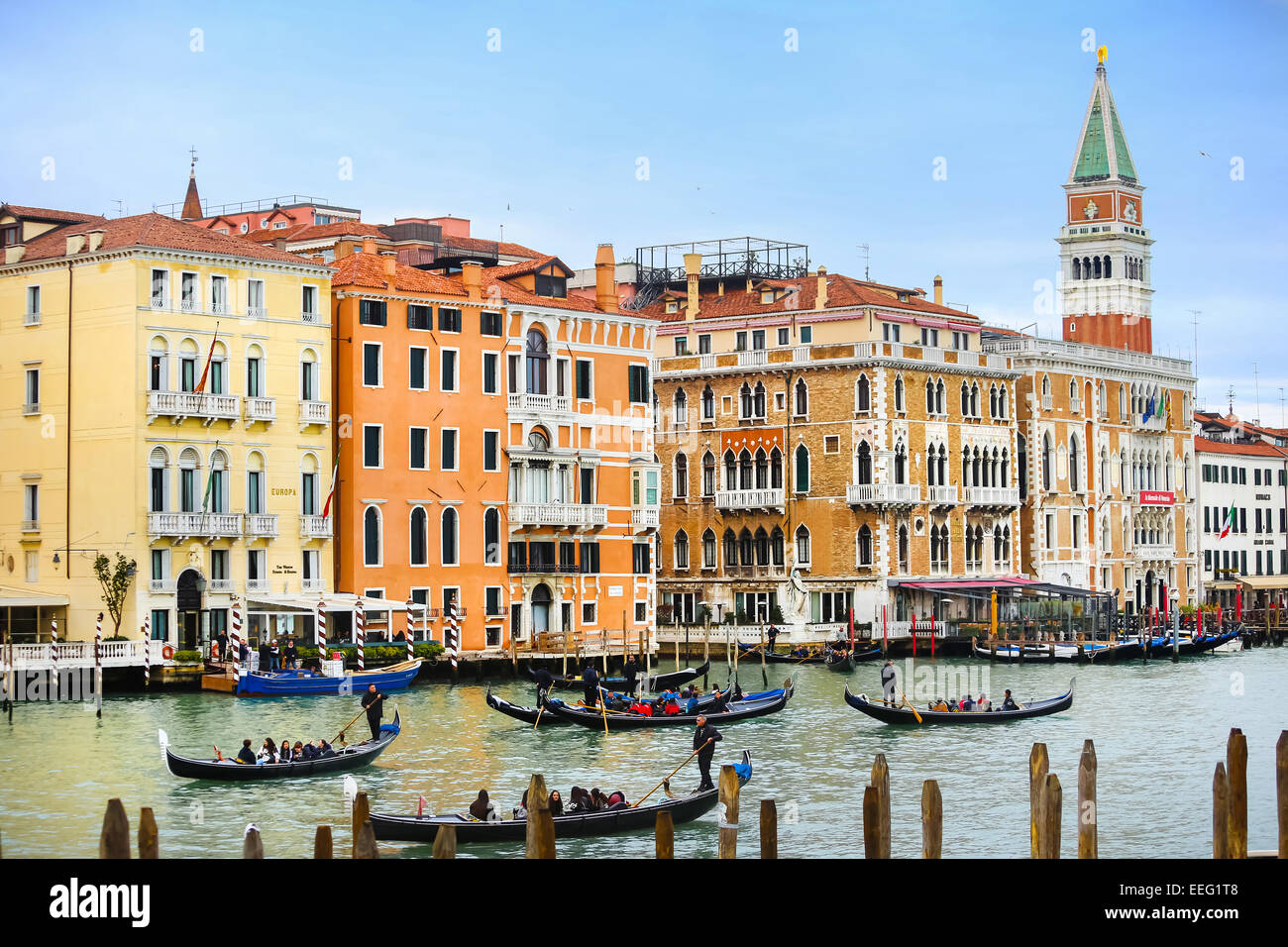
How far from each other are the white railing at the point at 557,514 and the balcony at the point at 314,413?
5987mm

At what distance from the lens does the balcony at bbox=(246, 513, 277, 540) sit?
44.3 m

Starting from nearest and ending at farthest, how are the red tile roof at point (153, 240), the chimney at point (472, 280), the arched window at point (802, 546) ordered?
the red tile roof at point (153, 240) < the chimney at point (472, 280) < the arched window at point (802, 546)

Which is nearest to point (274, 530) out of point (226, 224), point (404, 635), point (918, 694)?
point (404, 635)

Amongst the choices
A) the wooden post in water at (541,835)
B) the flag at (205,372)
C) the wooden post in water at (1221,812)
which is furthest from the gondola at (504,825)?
the flag at (205,372)

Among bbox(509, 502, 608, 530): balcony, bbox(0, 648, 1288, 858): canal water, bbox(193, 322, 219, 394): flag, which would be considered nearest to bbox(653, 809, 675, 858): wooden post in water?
bbox(0, 648, 1288, 858): canal water

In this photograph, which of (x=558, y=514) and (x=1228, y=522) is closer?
(x=558, y=514)

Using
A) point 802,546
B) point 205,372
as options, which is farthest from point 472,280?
point 802,546

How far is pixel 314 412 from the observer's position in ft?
151

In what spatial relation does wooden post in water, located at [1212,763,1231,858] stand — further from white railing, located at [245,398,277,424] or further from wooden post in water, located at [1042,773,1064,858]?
white railing, located at [245,398,277,424]

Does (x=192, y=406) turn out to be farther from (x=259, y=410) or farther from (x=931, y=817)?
(x=931, y=817)

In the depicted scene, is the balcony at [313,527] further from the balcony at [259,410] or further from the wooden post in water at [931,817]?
the wooden post in water at [931,817]

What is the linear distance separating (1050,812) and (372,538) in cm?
3103

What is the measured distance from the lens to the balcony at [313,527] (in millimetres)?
45531

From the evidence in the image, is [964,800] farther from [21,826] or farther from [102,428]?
[102,428]
